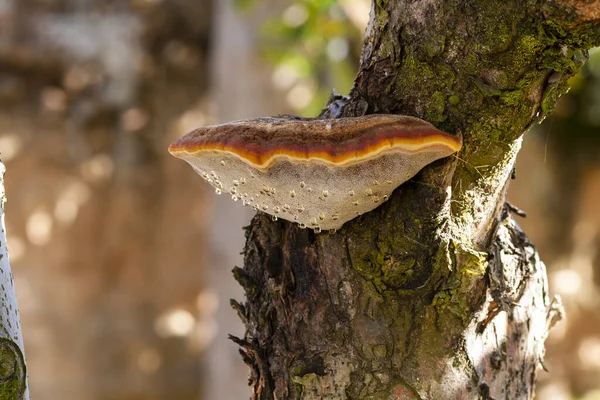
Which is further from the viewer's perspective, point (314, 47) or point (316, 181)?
point (314, 47)

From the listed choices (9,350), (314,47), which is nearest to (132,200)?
(314,47)

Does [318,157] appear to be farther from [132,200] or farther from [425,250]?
[132,200]

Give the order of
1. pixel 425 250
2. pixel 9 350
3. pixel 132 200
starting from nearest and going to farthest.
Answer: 1. pixel 9 350
2. pixel 425 250
3. pixel 132 200

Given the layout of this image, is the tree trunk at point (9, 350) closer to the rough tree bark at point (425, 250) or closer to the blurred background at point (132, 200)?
the rough tree bark at point (425, 250)

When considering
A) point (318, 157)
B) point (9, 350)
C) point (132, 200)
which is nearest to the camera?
point (318, 157)

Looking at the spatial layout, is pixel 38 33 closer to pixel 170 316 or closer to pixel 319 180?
pixel 170 316

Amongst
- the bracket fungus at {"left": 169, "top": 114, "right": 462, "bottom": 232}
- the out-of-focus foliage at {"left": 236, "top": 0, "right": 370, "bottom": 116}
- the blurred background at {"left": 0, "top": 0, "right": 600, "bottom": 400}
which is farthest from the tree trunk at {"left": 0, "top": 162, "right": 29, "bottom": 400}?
the blurred background at {"left": 0, "top": 0, "right": 600, "bottom": 400}
